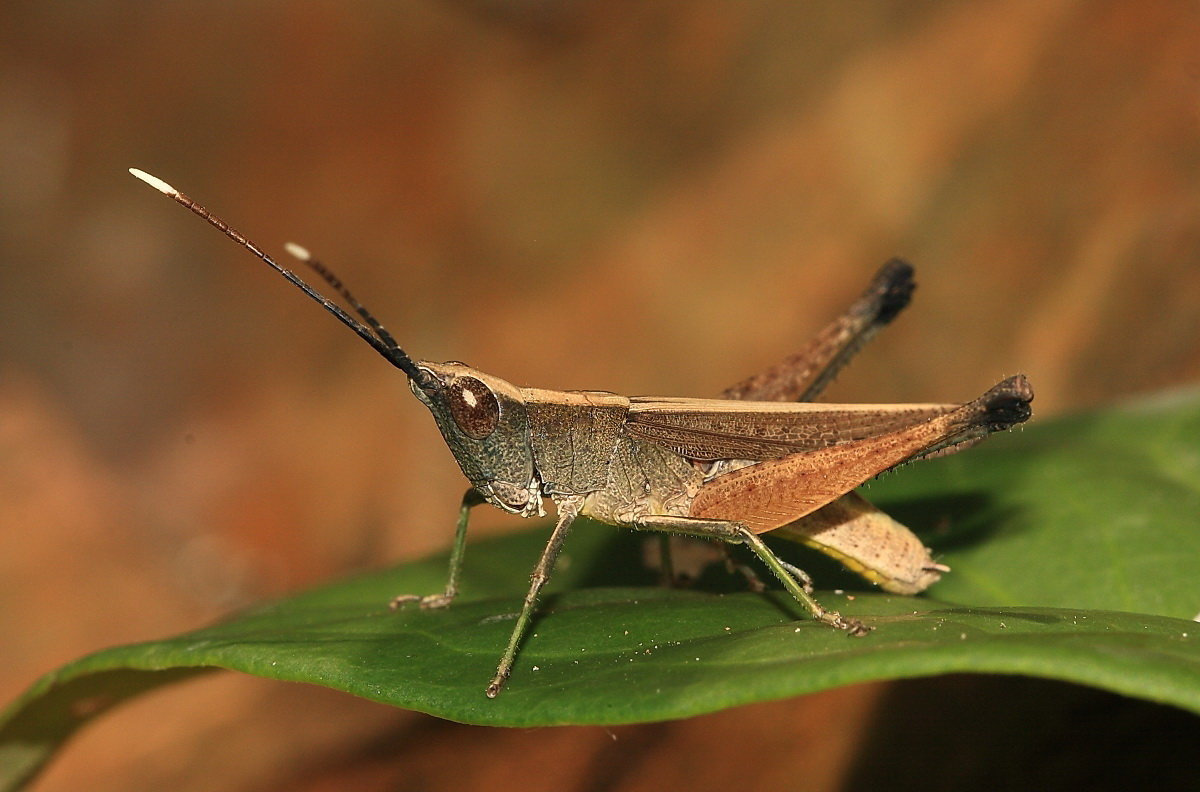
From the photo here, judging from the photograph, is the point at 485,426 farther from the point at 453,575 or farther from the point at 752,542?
the point at 752,542

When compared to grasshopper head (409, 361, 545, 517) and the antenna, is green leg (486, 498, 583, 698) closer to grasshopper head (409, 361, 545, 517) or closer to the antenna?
grasshopper head (409, 361, 545, 517)

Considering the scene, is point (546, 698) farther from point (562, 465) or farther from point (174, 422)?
point (174, 422)

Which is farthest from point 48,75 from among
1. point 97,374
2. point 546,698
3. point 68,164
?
point 546,698

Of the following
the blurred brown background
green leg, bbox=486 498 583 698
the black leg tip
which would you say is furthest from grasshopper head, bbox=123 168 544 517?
the blurred brown background

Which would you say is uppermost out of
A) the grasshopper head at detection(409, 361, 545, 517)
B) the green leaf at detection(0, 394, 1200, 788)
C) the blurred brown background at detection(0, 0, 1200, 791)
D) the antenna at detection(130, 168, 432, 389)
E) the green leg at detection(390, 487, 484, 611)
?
the blurred brown background at detection(0, 0, 1200, 791)

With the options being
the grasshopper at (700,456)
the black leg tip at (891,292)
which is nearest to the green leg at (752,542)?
the grasshopper at (700,456)

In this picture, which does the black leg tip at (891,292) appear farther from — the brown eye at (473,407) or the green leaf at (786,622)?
the brown eye at (473,407)
